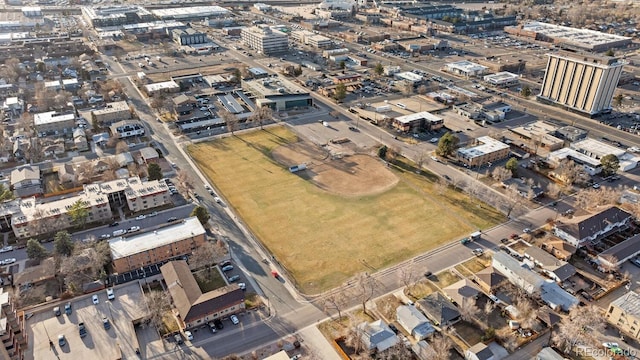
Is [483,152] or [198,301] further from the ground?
[483,152]

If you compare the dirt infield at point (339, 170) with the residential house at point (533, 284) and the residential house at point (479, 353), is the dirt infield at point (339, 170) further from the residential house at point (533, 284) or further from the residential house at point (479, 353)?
the residential house at point (479, 353)

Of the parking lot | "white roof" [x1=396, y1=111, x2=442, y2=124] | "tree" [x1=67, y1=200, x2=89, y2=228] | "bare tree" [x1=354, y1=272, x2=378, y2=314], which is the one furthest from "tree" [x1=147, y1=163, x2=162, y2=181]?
"white roof" [x1=396, y1=111, x2=442, y2=124]

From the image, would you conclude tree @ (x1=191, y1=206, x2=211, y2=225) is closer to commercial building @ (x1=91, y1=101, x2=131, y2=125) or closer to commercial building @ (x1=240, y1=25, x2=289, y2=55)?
commercial building @ (x1=91, y1=101, x2=131, y2=125)

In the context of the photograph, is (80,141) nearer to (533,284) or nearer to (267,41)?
(267,41)

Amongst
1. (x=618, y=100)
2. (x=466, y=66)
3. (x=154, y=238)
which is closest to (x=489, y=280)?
(x=154, y=238)

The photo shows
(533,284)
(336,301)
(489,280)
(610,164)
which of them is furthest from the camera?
(610,164)
